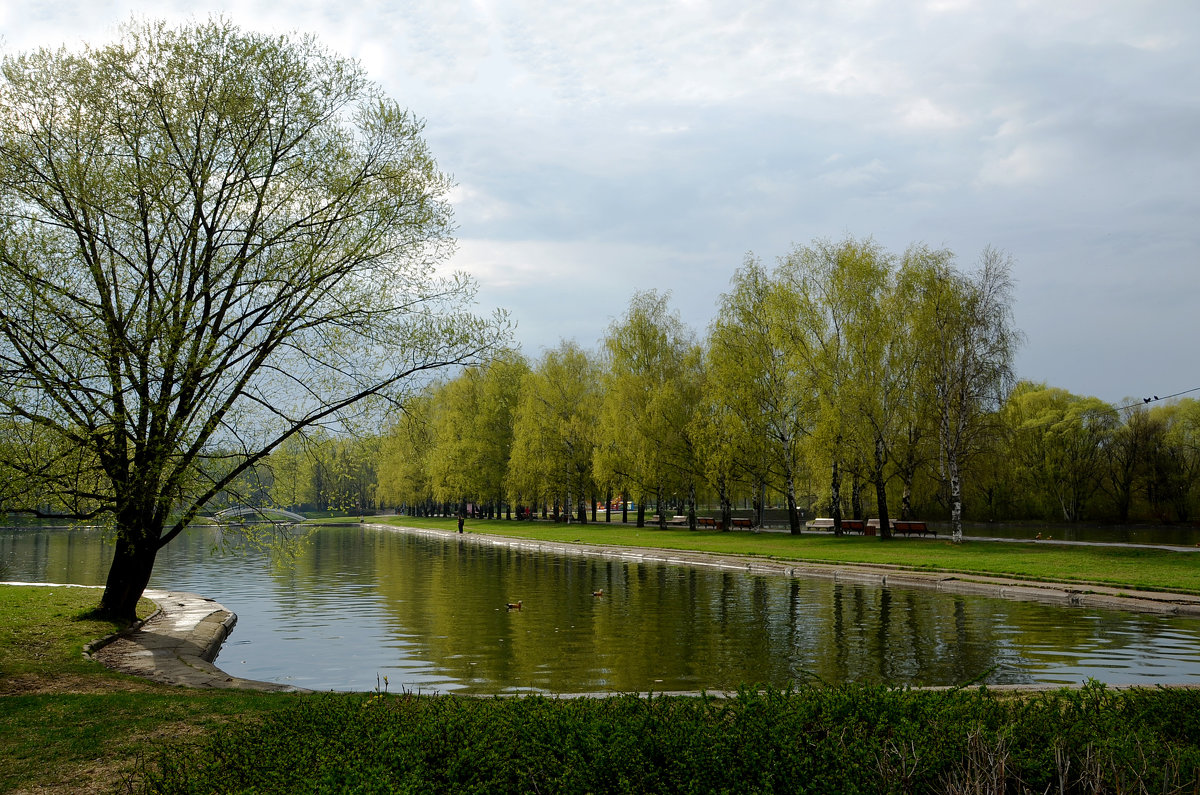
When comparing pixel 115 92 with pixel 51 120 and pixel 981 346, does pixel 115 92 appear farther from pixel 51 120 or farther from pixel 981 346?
pixel 981 346

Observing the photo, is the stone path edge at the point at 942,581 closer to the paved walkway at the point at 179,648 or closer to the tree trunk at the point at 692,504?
the tree trunk at the point at 692,504

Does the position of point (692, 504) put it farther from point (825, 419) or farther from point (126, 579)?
point (126, 579)

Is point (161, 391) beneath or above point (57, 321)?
beneath

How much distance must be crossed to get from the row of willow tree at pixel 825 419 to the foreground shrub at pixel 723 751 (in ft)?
40.3

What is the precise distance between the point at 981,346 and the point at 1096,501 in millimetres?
34566

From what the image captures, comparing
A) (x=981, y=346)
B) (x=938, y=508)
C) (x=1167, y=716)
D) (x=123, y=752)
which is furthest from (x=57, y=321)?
(x=938, y=508)

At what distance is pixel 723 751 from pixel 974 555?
29.3 metres

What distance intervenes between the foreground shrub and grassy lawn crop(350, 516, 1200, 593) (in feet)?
60.5

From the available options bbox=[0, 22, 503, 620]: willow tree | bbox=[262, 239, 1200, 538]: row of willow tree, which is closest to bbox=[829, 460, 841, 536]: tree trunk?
bbox=[262, 239, 1200, 538]: row of willow tree

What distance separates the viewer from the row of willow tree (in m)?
39.3

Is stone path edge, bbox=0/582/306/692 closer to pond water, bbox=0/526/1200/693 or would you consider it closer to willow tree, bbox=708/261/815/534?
pond water, bbox=0/526/1200/693

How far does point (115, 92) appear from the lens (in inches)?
645

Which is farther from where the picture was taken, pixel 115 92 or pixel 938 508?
pixel 938 508

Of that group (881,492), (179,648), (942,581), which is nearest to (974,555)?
(942,581)
